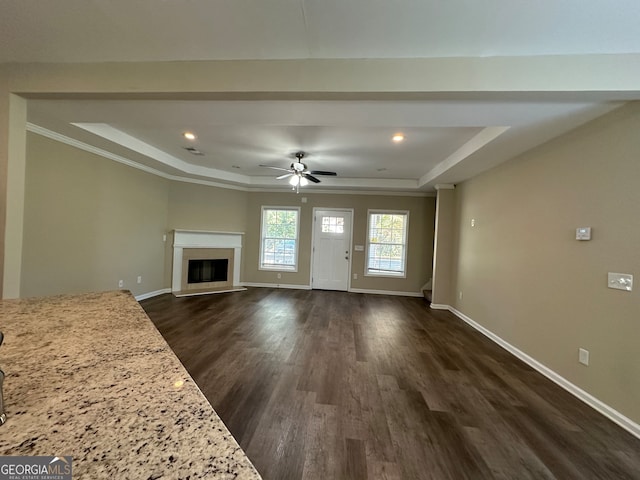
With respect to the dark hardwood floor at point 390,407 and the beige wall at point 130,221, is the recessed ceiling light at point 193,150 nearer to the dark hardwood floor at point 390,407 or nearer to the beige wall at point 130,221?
the beige wall at point 130,221

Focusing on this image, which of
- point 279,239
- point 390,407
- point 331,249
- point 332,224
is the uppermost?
point 332,224

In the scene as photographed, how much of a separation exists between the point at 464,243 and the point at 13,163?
5.80 metres

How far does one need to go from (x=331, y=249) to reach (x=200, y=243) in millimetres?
3021

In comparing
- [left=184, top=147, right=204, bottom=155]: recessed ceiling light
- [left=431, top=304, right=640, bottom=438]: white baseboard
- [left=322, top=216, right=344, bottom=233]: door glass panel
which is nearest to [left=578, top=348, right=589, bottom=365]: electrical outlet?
[left=431, top=304, right=640, bottom=438]: white baseboard

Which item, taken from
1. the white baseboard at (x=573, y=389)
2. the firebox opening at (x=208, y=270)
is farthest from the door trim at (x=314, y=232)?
the white baseboard at (x=573, y=389)

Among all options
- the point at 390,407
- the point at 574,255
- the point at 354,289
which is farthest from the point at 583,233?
the point at 354,289

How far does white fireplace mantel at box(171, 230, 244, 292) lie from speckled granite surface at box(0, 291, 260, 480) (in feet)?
16.5

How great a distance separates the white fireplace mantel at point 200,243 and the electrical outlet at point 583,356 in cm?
603

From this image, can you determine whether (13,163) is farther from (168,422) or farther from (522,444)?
(522,444)

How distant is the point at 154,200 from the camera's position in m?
5.34

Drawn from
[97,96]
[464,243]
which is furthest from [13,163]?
[464,243]

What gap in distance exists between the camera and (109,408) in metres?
0.64

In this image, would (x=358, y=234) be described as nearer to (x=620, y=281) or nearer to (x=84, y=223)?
(x=620, y=281)

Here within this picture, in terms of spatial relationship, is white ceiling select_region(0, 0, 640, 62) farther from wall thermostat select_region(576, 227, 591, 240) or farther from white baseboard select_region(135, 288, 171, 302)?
white baseboard select_region(135, 288, 171, 302)
